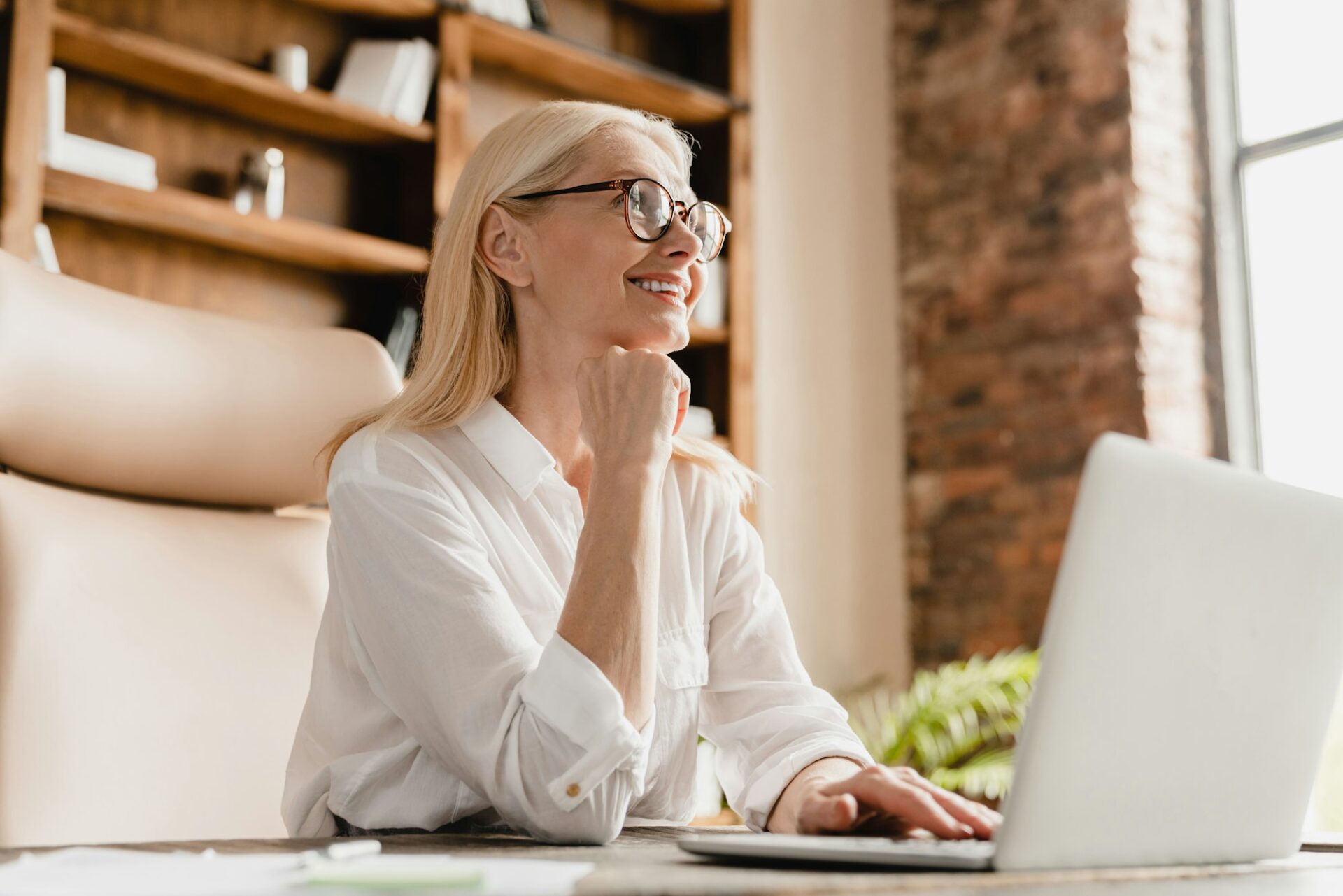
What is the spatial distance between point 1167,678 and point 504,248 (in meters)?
0.88

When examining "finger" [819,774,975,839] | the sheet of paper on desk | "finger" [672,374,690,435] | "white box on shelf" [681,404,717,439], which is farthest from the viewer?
"white box on shelf" [681,404,717,439]

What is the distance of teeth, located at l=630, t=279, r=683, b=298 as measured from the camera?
1.33 metres

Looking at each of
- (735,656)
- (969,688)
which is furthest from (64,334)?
(969,688)

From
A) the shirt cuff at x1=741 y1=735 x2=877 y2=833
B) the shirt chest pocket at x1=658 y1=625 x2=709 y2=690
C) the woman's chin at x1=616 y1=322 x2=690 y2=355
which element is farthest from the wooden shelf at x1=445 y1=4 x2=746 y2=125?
the shirt cuff at x1=741 y1=735 x2=877 y2=833

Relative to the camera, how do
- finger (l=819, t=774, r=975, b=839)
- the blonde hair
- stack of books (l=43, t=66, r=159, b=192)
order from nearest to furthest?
finger (l=819, t=774, r=975, b=839)
the blonde hair
stack of books (l=43, t=66, r=159, b=192)

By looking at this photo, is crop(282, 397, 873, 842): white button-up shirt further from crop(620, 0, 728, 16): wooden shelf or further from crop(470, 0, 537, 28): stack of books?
crop(620, 0, 728, 16): wooden shelf

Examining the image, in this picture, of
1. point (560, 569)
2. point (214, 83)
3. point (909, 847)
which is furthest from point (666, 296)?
point (214, 83)

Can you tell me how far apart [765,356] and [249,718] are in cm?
224

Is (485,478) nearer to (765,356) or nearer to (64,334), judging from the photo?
(64,334)

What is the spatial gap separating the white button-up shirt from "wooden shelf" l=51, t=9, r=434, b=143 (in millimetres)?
1552

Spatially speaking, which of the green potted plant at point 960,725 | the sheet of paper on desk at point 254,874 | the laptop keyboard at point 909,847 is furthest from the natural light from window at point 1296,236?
the sheet of paper on desk at point 254,874

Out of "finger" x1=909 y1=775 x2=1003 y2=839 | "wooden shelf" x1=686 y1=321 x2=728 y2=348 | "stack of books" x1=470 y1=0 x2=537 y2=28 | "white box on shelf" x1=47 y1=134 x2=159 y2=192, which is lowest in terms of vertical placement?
"finger" x1=909 y1=775 x2=1003 y2=839

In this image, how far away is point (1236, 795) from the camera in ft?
2.46

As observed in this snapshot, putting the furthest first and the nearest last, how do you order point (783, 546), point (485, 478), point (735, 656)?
1. point (783, 546)
2. point (735, 656)
3. point (485, 478)
